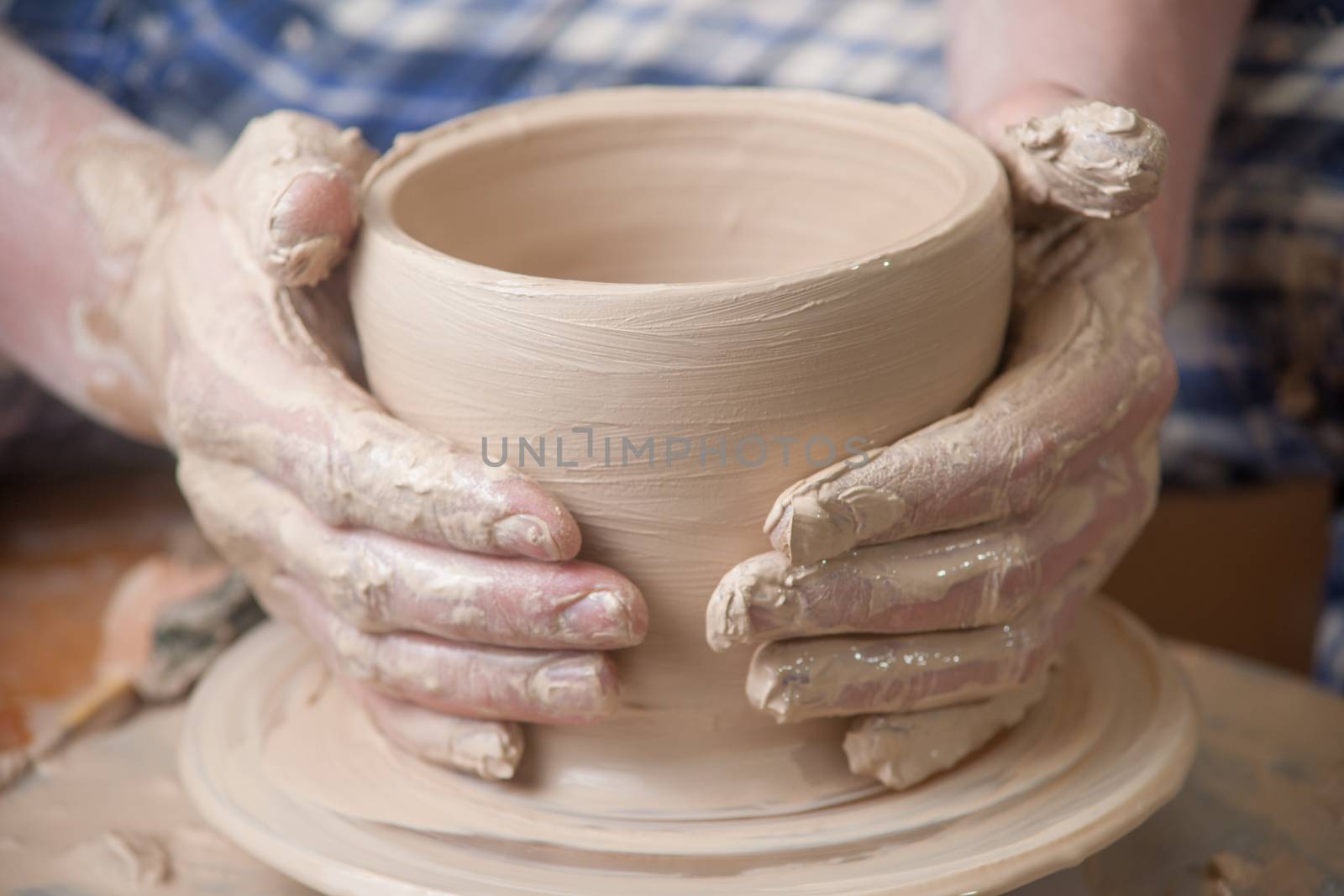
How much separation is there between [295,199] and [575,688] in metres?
0.40

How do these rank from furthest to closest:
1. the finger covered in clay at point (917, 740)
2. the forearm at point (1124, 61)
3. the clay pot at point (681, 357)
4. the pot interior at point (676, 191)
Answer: the forearm at point (1124, 61)
the pot interior at point (676, 191)
the finger covered in clay at point (917, 740)
the clay pot at point (681, 357)

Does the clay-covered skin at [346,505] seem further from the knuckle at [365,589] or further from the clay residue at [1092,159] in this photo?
the clay residue at [1092,159]

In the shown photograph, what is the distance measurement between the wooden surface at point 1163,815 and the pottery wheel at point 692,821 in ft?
0.28

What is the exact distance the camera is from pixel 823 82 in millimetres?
1706

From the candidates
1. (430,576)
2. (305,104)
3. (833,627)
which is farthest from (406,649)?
(305,104)

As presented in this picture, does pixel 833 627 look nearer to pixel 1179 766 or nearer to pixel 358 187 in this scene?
pixel 1179 766

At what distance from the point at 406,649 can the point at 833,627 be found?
308 mm

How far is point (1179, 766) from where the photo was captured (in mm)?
964

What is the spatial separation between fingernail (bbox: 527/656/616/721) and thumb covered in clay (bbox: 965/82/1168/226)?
1.66 ft

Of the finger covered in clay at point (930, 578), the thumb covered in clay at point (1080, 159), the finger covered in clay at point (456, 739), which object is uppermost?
the thumb covered in clay at point (1080, 159)

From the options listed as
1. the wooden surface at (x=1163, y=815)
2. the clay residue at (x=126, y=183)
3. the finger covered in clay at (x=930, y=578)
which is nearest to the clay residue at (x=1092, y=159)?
the finger covered in clay at (x=930, y=578)

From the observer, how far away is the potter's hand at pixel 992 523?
33.0 inches

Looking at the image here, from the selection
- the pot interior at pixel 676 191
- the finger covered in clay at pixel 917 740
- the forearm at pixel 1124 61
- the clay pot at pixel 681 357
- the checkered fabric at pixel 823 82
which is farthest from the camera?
the checkered fabric at pixel 823 82

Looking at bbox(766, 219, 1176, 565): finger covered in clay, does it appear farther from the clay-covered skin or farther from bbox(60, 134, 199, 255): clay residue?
bbox(60, 134, 199, 255): clay residue
